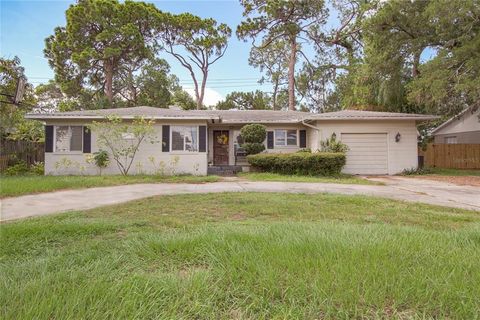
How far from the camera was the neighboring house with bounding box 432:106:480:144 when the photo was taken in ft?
64.7

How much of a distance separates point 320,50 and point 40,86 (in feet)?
87.3

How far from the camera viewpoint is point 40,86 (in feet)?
90.5

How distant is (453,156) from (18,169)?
23.6 meters

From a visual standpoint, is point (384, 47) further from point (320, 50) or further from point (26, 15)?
point (26, 15)

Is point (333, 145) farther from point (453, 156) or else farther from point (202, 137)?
point (453, 156)

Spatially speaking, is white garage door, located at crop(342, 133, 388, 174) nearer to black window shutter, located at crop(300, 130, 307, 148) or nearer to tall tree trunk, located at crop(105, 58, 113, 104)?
black window shutter, located at crop(300, 130, 307, 148)

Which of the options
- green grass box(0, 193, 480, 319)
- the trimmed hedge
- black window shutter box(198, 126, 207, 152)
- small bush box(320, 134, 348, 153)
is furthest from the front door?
green grass box(0, 193, 480, 319)

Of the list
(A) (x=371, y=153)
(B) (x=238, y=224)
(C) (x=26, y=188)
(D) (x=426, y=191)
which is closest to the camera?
(B) (x=238, y=224)

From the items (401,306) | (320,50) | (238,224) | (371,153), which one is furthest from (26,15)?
(320,50)

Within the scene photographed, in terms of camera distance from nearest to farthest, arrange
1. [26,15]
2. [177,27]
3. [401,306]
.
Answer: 1. [401,306]
2. [26,15]
3. [177,27]

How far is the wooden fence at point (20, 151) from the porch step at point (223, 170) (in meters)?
8.00

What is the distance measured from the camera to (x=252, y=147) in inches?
557

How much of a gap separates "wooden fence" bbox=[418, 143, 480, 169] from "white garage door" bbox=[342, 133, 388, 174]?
23.7 feet

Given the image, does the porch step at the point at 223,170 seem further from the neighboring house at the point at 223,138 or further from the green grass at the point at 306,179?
the green grass at the point at 306,179
